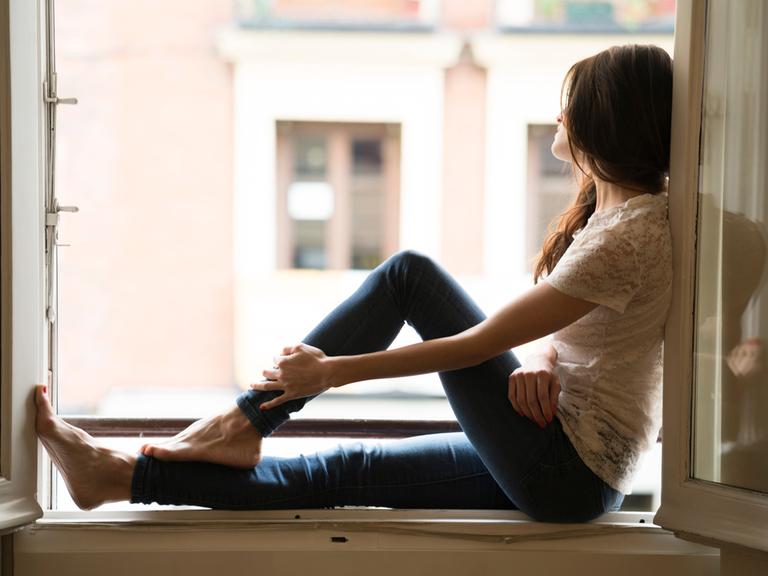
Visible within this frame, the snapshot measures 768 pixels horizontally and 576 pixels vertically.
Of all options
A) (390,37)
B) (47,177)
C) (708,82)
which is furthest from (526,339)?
(390,37)

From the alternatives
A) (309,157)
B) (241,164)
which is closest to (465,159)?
(309,157)

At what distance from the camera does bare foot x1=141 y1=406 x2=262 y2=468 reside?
46.9 inches

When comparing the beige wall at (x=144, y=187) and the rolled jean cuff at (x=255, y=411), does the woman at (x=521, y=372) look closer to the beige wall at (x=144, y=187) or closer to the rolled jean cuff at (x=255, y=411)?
the rolled jean cuff at (x=255, y=411)

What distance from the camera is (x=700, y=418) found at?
1.13 m

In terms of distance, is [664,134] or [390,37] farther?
[390,37]

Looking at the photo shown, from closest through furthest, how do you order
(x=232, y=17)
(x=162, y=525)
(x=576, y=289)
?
(x=576, y=289)
(x=162, y=525)
(x=232, y=17)

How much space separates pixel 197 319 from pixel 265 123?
1.66 m

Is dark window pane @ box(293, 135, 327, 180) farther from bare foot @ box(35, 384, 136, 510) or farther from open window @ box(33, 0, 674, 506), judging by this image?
bare foot @ box(35, 384, 136, 510)

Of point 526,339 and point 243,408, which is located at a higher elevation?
point 526,339

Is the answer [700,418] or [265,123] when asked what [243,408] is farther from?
[265,123]

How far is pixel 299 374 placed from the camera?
1.17 metres

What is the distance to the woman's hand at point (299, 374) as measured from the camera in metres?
1.17

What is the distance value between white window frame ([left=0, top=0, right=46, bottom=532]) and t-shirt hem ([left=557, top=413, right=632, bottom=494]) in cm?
76

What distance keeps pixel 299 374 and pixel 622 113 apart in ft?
1.89
